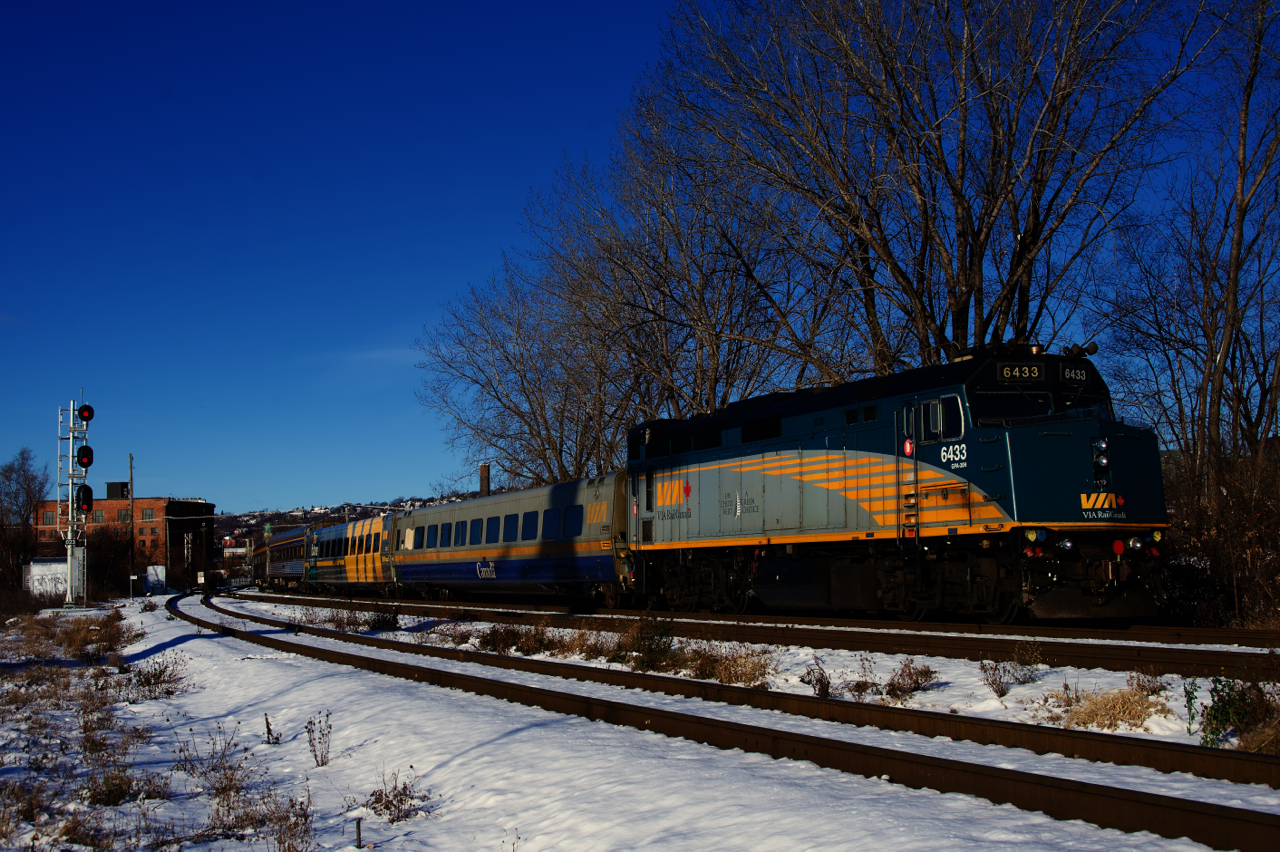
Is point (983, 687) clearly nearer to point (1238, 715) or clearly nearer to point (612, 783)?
point (1238, 715)

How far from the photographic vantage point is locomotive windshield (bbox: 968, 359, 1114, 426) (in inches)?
550

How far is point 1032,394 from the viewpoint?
14.2 meters

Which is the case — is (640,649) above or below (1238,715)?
below

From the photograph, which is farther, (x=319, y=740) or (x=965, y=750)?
(x=319, y=740)

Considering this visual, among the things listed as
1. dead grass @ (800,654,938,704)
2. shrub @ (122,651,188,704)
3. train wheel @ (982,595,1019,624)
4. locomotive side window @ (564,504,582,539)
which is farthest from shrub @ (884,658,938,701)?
locomotive side window @ (564,504,582,539)

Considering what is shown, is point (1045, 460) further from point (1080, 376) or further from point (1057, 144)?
point (1057, 144)

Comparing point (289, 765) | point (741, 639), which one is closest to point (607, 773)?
point (289, 765)

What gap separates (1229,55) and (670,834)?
69.9 ft

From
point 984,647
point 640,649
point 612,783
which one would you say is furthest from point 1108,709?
point 640,649

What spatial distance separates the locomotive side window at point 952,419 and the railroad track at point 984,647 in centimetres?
289

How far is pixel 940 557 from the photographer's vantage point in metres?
14.9

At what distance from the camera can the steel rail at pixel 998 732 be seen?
6.23 meters

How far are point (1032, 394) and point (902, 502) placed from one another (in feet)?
8.11

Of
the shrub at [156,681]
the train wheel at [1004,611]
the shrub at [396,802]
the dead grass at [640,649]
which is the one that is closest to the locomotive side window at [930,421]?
the train wheel at [1004,611]
